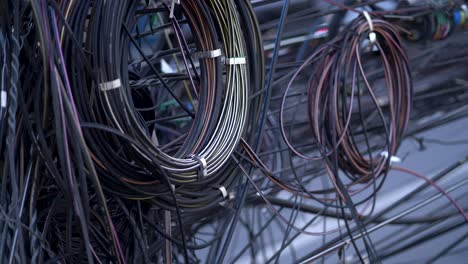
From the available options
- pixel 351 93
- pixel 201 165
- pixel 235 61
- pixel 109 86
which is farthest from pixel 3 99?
pixel 351 93

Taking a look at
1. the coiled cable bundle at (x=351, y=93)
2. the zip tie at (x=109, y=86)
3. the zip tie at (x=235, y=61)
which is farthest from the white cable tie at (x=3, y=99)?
the coiled cable bundle at (x=351, y=93)

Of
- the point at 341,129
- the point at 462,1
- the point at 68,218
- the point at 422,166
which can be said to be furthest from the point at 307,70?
the point at 68,218

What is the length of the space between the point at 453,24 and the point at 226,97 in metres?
2.13

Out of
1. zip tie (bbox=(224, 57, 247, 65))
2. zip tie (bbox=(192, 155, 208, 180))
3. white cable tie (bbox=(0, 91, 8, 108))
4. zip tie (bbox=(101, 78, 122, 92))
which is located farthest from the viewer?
zip tie (bbox=(224, 57, 247, 65))

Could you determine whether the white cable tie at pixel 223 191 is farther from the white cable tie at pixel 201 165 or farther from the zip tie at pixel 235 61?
the zip tie at pixel 235 61

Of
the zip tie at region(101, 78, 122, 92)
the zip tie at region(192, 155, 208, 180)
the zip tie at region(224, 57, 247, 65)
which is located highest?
the zip tie at region(224, 57, 247, 65)

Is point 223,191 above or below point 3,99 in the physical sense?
below

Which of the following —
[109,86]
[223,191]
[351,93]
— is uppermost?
[109,86]

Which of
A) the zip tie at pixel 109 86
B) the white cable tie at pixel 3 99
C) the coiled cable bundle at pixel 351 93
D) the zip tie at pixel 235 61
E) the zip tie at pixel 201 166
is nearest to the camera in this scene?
the white cable tie at pixel 3 99

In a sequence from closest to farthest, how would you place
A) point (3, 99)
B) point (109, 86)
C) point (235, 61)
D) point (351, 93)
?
1. point (3, 99)
2. point (109, 86)
3. point (235, 61)
4. point (351, 93)

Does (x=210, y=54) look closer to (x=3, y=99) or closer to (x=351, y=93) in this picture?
(x=3, y=99)

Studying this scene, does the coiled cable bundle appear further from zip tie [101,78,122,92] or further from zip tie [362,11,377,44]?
zip tie [101,78,122,92]

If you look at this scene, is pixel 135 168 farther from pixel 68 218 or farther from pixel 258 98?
pixel 258 98

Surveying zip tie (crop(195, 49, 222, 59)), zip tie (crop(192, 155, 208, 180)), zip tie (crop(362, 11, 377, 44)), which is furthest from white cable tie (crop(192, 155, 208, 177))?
zip tie (crop(362, 11, 377, 44))
